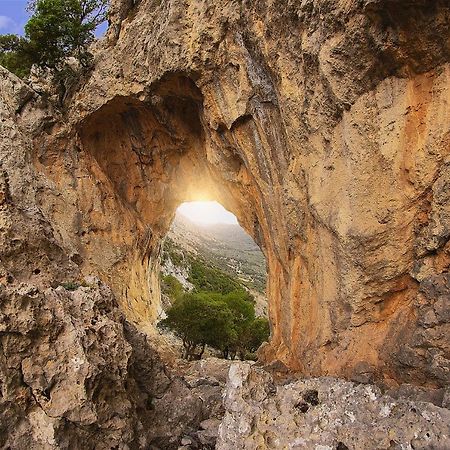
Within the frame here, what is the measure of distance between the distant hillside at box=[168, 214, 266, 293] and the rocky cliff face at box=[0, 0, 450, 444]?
148ft

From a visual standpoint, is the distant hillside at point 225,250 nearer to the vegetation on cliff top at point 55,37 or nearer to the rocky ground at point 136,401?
the vegetation on cliff top at point 55,37

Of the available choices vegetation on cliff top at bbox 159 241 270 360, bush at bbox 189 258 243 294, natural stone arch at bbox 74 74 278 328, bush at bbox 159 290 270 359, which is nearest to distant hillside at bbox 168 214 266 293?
bush at bbox 189 258 243 294

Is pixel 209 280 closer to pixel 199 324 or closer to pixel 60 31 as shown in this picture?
pixel 199 324

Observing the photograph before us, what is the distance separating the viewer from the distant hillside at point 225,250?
76.9 metres

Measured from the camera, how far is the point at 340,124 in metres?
12.0

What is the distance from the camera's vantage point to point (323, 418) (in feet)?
24.6

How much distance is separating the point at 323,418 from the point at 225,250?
331 feet

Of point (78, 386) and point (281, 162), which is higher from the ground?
point (281, 162)

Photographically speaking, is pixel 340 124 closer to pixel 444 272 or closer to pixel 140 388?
pixel 444 272

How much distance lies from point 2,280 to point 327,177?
11488 mm

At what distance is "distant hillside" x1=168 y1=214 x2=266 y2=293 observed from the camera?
3026 inches

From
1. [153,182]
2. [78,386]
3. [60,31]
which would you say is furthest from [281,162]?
[60,31]

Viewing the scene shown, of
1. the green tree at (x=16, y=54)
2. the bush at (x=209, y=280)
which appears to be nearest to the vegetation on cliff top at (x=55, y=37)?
the green tree at (x=16, y=54)

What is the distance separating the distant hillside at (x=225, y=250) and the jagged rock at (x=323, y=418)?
58.4 metres
